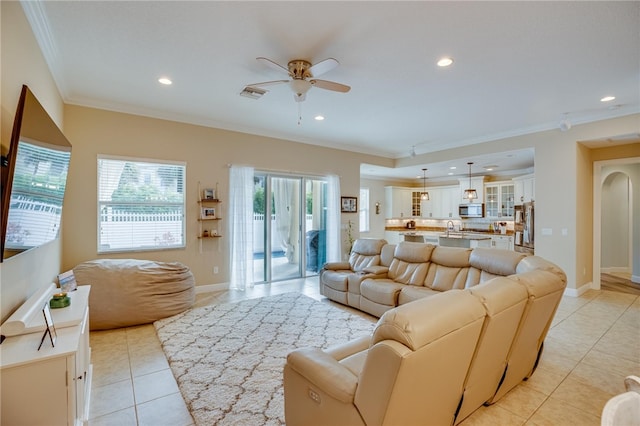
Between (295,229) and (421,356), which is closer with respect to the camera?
(421,356)

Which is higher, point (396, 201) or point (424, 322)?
point (396, 201)

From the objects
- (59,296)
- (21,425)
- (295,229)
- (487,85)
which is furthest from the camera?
(295,229)

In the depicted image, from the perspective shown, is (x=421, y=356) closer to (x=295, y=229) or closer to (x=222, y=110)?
(x=222, y=110)

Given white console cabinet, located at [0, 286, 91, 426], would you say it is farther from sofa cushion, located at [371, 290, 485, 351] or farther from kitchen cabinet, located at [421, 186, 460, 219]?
kitchen cabinet, located at [421, 186, 460, 219]

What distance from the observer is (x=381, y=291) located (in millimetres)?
3818

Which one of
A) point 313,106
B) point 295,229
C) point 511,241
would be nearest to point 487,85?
point 313,106

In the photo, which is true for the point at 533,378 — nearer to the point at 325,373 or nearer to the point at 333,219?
the point at 325,373

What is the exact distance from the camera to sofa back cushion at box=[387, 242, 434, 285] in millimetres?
4145

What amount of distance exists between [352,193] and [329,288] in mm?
3017

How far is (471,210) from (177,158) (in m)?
8.34

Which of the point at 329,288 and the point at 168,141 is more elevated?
the point at 168,141

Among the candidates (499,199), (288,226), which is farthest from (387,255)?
(499,199)

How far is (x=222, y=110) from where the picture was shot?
4559 mm

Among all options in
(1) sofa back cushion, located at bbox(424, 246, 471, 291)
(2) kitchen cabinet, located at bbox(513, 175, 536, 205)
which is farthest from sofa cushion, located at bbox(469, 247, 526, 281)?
(2) kitchen cabinet, located at bbox(513, 175, 536, 205)
